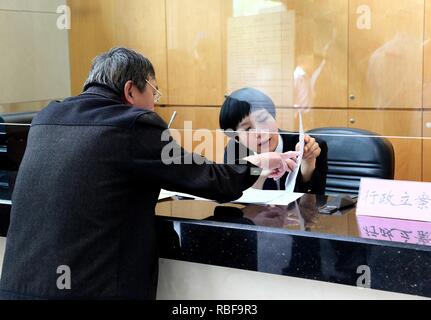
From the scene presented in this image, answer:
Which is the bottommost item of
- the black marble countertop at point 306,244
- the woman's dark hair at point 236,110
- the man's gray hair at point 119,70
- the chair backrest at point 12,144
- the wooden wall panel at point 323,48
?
the black marble countertop at point 306,244

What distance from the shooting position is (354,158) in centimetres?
235

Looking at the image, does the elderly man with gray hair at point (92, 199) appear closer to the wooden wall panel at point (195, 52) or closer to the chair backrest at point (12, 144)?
the chair backrest at point (12, 144)

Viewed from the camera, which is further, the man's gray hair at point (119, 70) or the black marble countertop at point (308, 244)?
the man's gray hair at point (119, 70)

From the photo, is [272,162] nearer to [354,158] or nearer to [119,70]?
[119,70]

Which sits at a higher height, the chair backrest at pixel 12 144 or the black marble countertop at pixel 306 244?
the chair backrest at pixel 12 144

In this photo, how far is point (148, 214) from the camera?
48.2 inches

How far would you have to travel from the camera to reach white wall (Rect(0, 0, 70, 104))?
3697 millimetres

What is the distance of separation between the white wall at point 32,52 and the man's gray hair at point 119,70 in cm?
265

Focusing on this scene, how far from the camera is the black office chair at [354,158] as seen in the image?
89.9 inches

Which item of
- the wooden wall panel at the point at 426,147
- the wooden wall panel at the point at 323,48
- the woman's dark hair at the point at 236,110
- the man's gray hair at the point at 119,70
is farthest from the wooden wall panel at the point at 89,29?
the man's gray hair at the point at 119,70

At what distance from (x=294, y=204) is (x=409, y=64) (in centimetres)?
211

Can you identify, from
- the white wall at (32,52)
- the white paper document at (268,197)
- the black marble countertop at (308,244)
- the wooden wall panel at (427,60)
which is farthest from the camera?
the white wall at (32,52)

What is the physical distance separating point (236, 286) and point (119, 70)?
0.59 metres

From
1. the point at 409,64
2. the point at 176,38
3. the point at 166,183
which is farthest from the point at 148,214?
the point at 176,38
